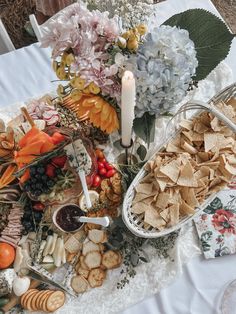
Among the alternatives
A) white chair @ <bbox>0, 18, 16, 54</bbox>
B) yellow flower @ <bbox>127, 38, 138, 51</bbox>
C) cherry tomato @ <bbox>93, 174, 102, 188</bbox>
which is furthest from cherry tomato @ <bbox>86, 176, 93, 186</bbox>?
white chair @ <bbox>0, 18, 16, 54</bbox>

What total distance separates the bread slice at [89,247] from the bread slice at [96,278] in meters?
0.04

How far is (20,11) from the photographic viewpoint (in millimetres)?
2217

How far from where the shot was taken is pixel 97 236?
0.97 m

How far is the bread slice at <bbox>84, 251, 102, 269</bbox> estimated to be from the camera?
3.11 ft

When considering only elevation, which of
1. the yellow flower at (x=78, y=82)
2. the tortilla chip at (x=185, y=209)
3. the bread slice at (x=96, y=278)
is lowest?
the bread slice at (x=96, y=278)

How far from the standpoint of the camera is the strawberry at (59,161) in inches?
38.1

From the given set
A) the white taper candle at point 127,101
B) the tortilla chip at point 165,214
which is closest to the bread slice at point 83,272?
the tortilla chip at point 165,214

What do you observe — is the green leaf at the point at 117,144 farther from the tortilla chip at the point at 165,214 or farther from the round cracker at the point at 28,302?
the round cracker at the point at 28,302

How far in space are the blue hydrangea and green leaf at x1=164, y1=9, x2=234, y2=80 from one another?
Result: 12cm

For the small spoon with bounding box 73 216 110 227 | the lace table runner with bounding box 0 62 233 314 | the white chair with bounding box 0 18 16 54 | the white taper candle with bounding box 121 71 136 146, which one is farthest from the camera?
the white chair with bounding box 0 18 16 54

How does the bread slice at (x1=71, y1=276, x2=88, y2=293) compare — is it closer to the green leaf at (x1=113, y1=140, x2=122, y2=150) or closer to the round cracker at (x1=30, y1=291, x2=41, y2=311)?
the round cracker at (x1=30, y1=291, x2=41, y2=311)

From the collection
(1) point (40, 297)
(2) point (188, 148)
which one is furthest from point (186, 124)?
(1) point (40, 297)

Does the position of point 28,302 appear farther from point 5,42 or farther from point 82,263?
point 5,42

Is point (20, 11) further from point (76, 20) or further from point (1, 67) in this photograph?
point (76, 20)
